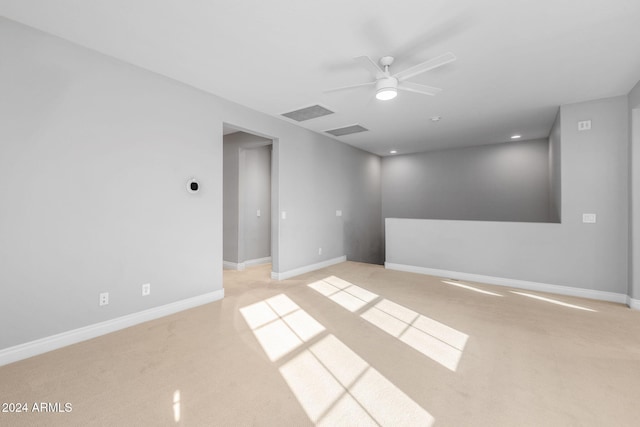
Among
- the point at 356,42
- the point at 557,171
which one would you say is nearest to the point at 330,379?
the point at 356,42

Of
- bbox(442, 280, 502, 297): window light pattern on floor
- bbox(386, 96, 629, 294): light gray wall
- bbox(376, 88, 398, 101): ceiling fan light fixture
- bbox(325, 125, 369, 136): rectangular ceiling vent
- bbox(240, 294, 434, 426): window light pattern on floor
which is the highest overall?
bbox(325, 125, 369, 136): rectangular ceiling vent

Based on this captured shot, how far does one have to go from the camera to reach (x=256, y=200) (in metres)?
6.09

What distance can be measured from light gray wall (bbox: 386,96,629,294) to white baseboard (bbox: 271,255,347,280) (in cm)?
276

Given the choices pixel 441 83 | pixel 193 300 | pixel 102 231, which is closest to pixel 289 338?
pixel 193 300

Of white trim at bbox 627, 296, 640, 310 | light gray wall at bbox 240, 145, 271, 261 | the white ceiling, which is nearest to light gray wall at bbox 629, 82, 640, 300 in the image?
white trim at bbox 627, 296, 640, 310

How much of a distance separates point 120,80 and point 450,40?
127 inches

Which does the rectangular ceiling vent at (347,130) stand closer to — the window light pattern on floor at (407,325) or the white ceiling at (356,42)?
the white ceiling at (356,42)

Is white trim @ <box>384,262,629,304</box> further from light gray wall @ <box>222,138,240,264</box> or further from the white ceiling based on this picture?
light gray wall @ <box>222,138,240,264</box>

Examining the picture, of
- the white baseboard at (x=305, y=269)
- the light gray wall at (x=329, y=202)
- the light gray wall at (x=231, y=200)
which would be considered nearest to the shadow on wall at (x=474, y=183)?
the light gray wall at (x=329, y=202)

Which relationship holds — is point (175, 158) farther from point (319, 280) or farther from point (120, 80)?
point (319, 280)

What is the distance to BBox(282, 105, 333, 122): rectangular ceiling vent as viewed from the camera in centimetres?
415

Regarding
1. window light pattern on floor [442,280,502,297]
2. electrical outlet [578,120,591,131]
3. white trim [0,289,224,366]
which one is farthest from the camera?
window light pattern on floor [442,280,502,297]

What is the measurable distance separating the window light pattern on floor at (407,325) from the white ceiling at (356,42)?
2.71m

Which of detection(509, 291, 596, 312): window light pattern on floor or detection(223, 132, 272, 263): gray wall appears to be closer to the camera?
detection(509, 291, 596, 312): window light pattern on floor
